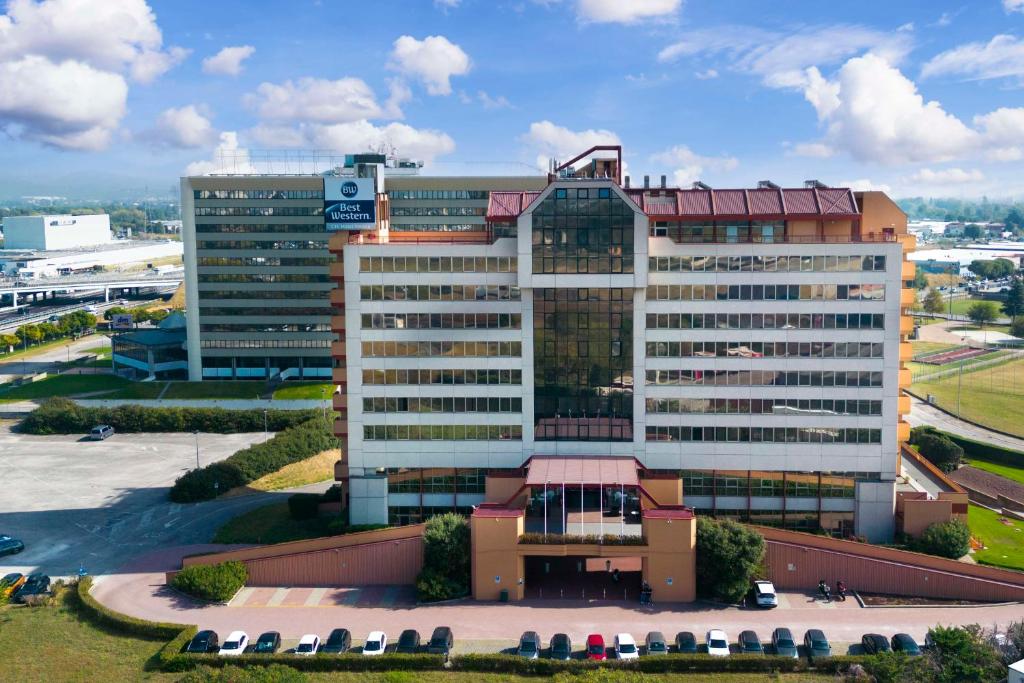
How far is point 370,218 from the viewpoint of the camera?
243ft

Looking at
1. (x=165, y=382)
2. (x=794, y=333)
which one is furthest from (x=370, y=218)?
(x=165, y=382)

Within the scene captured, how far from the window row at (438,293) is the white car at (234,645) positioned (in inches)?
1128

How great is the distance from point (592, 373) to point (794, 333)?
54.5 feet

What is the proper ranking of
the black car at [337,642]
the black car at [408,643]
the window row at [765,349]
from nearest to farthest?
the black car at [408,643], the black car at [337,642], the window row at [765,349]

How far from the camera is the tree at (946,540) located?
65.3 metres

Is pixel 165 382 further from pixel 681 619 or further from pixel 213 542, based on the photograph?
pixel 681 619

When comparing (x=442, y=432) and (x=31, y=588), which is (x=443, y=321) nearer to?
(x=442, y=432)

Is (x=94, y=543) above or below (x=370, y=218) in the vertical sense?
below

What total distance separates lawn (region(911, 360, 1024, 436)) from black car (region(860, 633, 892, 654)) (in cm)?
7425

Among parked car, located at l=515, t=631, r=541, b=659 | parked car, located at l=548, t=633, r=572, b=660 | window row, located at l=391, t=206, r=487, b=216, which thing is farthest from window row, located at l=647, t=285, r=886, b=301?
window row, located at l=391, t=206, r=487, b=216

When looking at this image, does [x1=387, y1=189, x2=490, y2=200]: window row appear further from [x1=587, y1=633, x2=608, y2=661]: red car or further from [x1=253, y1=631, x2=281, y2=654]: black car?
[x1=587, y1=633, x2=608, y2=661]: red car

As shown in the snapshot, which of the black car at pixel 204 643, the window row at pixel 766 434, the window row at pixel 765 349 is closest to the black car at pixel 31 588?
the black car at pixel 204 643

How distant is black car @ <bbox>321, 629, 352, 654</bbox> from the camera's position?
53281mm

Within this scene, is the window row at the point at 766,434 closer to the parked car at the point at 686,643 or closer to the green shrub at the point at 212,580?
the parked car at the point at 686,643
